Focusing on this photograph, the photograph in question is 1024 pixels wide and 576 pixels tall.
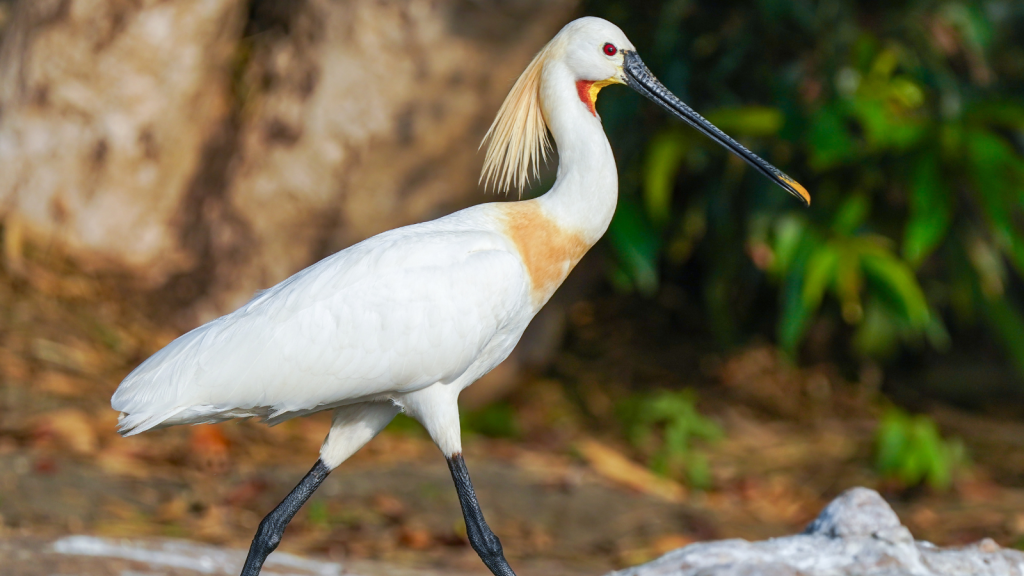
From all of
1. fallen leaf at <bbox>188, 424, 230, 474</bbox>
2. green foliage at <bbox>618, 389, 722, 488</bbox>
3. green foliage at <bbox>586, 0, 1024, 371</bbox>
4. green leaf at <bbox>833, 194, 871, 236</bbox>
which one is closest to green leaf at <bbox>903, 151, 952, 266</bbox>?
green foliage at <bbox>586, 0, 1024, 371</bbox>

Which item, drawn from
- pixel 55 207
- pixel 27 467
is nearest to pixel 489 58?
pixel 55 207

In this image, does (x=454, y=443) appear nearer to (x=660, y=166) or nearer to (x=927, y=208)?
(x=660, y=166)

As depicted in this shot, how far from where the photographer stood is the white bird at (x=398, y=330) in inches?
113

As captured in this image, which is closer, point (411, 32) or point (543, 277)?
point (543, 277)

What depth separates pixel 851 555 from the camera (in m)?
2.82

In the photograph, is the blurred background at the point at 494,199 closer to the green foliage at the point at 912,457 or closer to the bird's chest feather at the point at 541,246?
the green foliage at the point at 912,457

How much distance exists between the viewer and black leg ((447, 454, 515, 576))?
294 cm

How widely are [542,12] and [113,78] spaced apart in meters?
2.22

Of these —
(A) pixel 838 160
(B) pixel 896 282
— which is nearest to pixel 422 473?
(B) pixel 896 282

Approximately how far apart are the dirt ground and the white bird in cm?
103

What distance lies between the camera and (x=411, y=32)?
205 inches

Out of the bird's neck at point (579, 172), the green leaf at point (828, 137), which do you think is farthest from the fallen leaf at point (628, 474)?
the bird's neck at point (579, 172)

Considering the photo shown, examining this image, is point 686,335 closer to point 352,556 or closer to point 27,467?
point 352,556

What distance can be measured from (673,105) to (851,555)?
1.43 m
